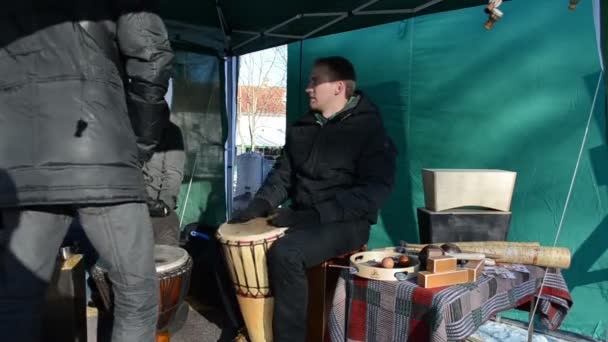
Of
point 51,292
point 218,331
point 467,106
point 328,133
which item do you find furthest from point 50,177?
point 467,106

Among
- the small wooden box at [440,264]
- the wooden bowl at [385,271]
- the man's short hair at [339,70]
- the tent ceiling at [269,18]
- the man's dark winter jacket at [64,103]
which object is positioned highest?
the tent ceiling at [269,18]

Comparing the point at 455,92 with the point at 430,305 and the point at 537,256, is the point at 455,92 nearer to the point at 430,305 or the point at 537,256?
the point at 537,256

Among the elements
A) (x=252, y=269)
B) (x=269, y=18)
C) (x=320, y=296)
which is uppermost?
(x=269, y=18)

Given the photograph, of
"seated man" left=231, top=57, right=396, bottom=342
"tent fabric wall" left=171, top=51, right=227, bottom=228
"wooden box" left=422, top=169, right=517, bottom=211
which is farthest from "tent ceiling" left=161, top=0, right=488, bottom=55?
"wooden box" left=422, top=169, right=517, bottom=211

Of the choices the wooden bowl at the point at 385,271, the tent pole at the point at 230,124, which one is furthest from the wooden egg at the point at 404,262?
the tent pole at the point at 230,124

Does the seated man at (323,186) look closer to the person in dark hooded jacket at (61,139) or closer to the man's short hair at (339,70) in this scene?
the man's short hair at (339,70)

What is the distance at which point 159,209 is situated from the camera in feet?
10.1

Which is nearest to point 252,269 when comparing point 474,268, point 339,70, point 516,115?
point 474,268

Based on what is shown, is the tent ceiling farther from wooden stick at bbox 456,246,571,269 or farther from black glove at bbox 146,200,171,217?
wooden stick at bbox 456,246,571,269

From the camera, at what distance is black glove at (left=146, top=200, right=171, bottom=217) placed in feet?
9.81

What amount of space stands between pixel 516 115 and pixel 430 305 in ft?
6.70

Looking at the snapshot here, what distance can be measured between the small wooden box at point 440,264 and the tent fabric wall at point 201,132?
134 inches

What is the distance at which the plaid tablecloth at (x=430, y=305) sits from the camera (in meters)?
1.53

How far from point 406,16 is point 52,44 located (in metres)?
2.94
